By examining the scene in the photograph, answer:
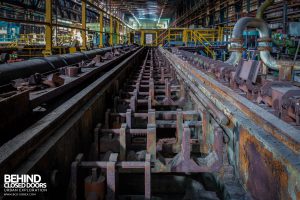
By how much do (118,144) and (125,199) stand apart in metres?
0.65

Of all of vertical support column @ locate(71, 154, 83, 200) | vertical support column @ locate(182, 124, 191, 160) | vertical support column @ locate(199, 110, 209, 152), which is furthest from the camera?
vertical support column @ locate(199, 110, 209, 152)

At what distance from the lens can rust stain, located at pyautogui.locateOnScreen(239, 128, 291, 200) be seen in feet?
4.18

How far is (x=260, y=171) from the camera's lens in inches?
59.0

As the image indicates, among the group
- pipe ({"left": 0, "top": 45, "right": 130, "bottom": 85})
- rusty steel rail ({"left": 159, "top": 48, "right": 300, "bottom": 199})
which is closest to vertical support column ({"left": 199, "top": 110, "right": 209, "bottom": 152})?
rusty steel rail ({"left": 159, "top": 48, "right": 300, "bottom": 199})

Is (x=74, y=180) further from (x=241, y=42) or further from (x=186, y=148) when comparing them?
(x=241, y=42)

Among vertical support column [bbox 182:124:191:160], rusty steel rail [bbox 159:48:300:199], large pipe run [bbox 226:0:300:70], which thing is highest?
large pipe run [bbox 226:0:300:70]

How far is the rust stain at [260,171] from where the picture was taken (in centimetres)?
127

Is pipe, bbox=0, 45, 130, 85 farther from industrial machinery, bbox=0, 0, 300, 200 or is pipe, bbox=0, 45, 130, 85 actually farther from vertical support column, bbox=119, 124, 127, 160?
vertical support column, bbox=119, 124, 127, 160

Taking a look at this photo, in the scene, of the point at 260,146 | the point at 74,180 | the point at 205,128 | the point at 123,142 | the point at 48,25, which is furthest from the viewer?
the point at 48,25

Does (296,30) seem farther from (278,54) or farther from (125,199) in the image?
(125,199)

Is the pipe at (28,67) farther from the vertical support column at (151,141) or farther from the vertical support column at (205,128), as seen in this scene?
the vertical support column at (205,128)

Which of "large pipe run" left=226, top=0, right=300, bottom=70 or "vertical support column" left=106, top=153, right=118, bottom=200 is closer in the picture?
"vertical support column" left=106, top=153, right=118, bottom=200

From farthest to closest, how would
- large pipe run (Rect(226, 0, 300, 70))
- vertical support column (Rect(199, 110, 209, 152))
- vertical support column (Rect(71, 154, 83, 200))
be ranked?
large pipe run (Rect(226, 0, 300, 70)) → vertical support column (Rect(199, 110, 209, 152)) → vertical support column (Rect(71, 154, 83, 200))

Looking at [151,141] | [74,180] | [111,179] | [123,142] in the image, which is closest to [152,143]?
[151,141]
